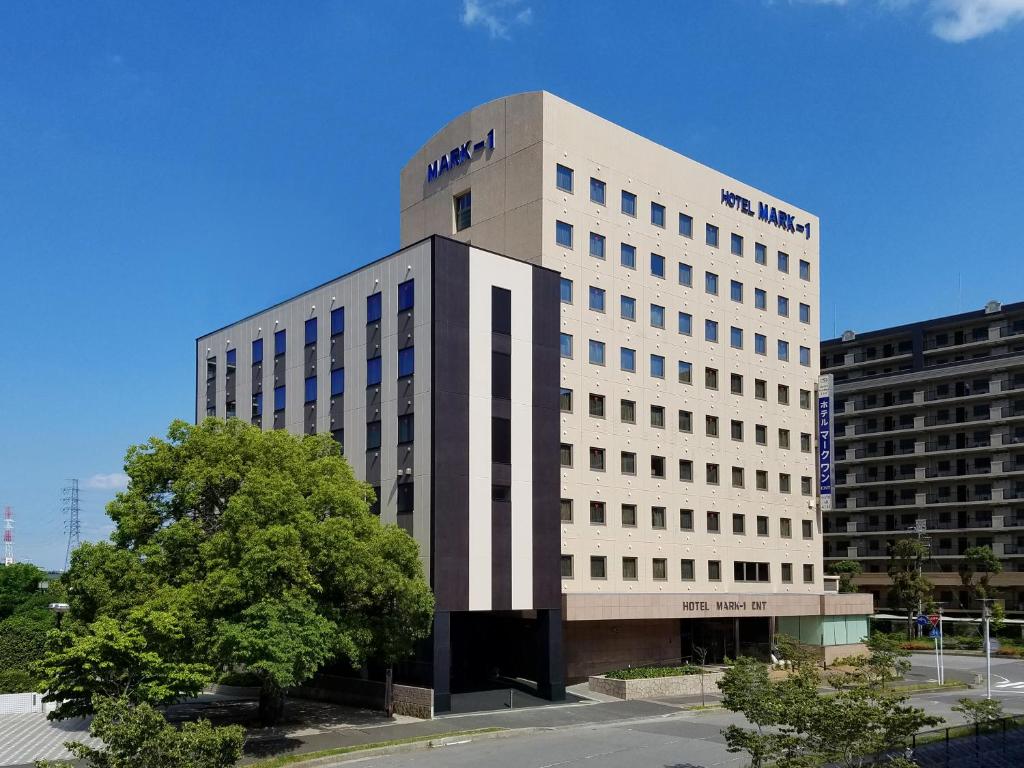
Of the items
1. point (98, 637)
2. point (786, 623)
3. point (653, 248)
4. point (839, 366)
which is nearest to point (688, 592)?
point (786, 623)

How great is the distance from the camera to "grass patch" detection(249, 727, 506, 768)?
3641cm

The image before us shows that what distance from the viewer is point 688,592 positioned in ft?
208

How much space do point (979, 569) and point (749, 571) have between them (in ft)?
205

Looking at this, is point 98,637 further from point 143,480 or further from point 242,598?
point 143,480

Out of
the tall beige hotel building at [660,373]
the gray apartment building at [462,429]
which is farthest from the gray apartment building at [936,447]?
the gray apartment building at [462,429]

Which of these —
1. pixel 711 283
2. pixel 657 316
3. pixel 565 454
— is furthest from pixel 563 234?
pixel 711 283

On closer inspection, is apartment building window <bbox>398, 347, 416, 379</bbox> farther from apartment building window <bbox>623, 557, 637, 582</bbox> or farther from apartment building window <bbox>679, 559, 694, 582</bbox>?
apartment building window <bbox>679, 559, 694, 582</bbox>

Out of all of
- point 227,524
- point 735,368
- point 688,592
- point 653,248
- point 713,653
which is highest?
point 653,248

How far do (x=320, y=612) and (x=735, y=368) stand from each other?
36.1 metres

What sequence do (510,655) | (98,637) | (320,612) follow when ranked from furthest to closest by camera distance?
(510,655) < (320,612) < (98,637)

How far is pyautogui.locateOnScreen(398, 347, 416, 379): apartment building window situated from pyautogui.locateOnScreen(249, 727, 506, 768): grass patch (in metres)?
18.0

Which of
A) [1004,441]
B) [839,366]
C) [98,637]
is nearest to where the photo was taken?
[98,637]

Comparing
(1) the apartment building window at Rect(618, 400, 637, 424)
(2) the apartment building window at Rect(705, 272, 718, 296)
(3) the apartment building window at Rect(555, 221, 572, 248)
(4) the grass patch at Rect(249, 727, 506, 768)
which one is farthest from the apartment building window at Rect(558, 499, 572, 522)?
(2) the apartment building window at Rect(705, 272, 718, 296)

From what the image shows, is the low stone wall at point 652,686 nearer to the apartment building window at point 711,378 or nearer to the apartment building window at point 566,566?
the apartment building window at point 566,566
